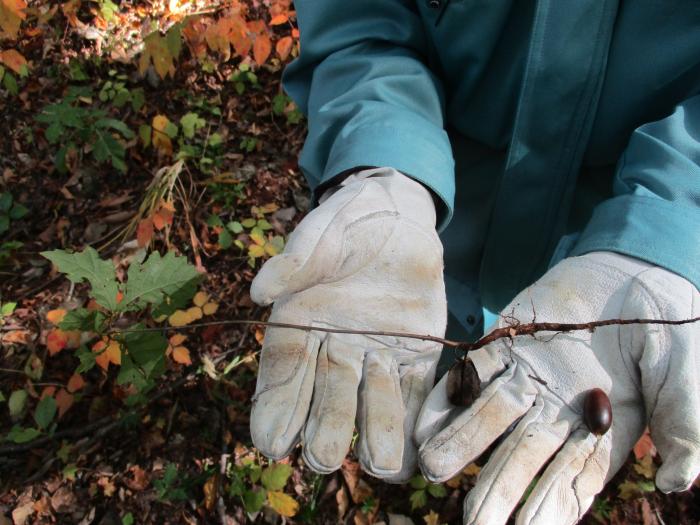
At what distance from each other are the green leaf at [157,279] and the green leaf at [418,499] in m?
1.44

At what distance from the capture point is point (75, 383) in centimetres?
273

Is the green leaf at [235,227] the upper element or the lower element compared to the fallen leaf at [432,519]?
upper

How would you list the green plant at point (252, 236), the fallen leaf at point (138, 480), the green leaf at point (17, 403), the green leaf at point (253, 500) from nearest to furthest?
the green leaf at point (253, 500), the fallen leaf at point (138, 480), the green leaf at point (17, 403), the green plant at point (252, 236)

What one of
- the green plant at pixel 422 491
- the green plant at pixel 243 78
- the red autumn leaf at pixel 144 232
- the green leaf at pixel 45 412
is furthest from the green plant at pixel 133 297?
the green plant at pixel 243 78

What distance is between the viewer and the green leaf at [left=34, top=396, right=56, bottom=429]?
2568mm

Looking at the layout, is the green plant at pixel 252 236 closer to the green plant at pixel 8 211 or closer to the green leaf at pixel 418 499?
the green plant at pixel 8 211

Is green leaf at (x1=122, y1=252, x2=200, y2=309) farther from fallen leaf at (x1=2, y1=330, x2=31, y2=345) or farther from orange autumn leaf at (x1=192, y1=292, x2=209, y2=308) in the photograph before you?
fallen leaf at (x1=2, y1=330, x2=31, y2=345)

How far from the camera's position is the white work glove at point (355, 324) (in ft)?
4.83

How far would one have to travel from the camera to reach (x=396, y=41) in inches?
80.9

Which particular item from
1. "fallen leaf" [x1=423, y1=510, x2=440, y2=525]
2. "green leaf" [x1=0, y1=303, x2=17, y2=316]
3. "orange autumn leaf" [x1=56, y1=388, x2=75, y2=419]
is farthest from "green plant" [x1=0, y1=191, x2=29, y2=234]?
"fallen leaf" [x1=423, y1=510, x2=440, y2=525]

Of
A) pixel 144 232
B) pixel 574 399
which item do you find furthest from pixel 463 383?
pixel 144 232

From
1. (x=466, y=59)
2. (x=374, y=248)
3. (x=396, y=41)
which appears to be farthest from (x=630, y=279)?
(x=396, y=41)

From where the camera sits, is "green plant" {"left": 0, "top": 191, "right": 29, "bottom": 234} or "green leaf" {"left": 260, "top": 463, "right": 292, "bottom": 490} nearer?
"green leaf" {"left": 260, "top": 463, "right": 292, "bottom": 490}

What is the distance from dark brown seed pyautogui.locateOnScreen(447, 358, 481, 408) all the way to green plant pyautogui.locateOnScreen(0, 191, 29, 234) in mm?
3038
